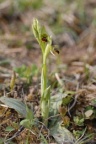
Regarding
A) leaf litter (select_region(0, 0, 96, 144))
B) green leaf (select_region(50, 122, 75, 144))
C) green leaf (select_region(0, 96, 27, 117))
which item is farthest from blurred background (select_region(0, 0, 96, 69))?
green leaf (select_region(50, 122, 75, 144))

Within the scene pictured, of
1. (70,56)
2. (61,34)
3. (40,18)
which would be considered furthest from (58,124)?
(40,18)

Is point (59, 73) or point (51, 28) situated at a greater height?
point (51, 28)

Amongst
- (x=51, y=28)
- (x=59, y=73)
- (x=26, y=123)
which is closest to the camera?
(x=26, y=123)

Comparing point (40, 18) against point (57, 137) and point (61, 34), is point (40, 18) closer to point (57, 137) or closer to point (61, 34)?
point (61, 34)

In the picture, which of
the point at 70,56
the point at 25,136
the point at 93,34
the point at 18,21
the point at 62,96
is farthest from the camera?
the point at 18,21

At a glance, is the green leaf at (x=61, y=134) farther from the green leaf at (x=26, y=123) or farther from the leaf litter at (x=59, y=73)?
the green leaf at (x=26, y=123)

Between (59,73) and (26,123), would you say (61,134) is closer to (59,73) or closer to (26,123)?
(26,123)

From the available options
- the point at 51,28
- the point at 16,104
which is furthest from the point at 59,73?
the point at 51,28

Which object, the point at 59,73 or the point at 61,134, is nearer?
the point at 61,134
